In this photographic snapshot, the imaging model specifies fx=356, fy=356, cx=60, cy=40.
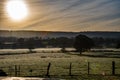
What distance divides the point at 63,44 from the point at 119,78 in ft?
501

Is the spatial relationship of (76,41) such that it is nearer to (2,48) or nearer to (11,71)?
(2,48)

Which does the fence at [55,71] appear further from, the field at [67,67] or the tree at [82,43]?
the tree at [82,43]

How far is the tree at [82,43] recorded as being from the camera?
14524 cm

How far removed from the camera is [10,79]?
23.1 m

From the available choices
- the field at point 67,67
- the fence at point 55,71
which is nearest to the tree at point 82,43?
the field at point 67,67

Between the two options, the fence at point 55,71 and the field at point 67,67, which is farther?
the fence at point 55,71

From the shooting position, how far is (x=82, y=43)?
145 meters

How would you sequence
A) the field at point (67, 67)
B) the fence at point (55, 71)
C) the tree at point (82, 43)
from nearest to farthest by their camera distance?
the field at point (67, 67) < the fence at point (55, 71) < the tree at point (82, 43)

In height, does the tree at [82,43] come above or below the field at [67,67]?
above

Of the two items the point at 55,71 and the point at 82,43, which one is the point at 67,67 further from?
the point at 82,43

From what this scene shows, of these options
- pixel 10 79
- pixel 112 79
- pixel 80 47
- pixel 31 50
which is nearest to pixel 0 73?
pixel 112 79

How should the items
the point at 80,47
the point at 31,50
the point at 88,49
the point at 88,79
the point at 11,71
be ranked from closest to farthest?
the point at 88,79 → the point at 11,71 → the point at 80,47 → the point at 88,49 → the point at 31,50

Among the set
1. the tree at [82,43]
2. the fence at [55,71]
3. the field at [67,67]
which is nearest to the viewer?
the field at [67,67]

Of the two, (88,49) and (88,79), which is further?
(88,49)
